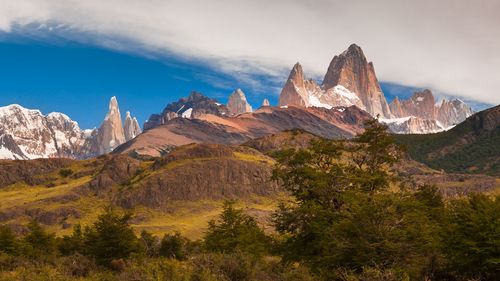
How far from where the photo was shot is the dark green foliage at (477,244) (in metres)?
34.5

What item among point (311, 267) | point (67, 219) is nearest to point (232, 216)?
point (311, 267)

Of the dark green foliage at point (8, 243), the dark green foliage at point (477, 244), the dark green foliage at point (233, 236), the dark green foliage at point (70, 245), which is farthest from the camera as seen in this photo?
the dark green foliage at point (70, 245)

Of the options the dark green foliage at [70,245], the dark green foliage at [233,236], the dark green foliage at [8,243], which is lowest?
the dark green foliage at [70,245]

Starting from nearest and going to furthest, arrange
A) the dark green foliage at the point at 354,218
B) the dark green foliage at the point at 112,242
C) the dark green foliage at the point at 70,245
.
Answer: the dark green foliage at the point at 354,218 → the dark green foliage at the point at 112,242 → the dark green foliage at the point at 70,245

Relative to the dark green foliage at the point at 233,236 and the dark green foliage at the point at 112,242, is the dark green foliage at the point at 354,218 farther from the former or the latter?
the dark green foliage at the point at 112,242

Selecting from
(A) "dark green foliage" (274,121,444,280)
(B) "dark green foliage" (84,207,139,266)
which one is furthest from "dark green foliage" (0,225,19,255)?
(A) "dark green foliage" (274,121,444,280)

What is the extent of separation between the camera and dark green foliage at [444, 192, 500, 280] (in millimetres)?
34500

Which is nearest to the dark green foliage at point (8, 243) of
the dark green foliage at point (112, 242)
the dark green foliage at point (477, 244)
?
the dark green foliage at point (112, 242)

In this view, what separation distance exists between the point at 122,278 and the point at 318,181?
74.2ft

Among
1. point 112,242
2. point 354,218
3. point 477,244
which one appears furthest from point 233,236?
point 477,244

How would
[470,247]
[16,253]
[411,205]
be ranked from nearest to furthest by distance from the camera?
1. [470,247]
2. [411,205]
3. [16,253]

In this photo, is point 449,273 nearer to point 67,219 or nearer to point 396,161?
point 396,161

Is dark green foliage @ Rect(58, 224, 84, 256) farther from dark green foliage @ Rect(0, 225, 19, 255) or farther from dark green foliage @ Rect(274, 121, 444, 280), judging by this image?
dark green foliage @ Rect(274, 121, 444, 280)

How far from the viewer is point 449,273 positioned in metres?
39.4
